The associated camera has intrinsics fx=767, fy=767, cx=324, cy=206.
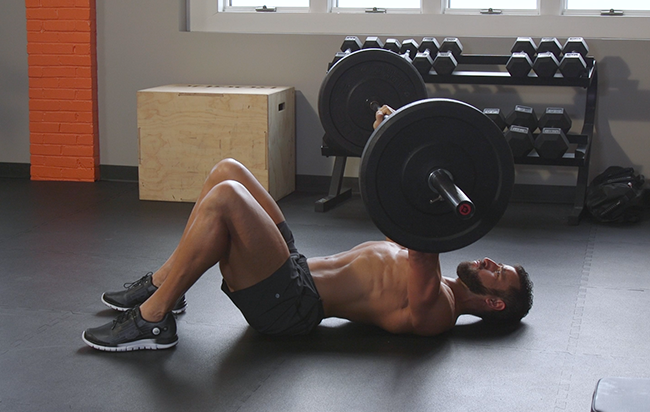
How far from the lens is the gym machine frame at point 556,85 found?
4.21 metres

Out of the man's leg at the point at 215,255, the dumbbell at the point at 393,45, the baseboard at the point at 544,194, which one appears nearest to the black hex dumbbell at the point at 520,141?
the baseboard at the point at 544,194

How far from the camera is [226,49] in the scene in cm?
502

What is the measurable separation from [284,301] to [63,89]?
3412mm

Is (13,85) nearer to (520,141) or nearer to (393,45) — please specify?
(393,45)

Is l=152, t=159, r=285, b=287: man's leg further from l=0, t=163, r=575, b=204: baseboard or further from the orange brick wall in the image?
the orange brick wall

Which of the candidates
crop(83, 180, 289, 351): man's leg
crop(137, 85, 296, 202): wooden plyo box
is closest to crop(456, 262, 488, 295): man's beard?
crop(83, 180, 289, 351): man's leg

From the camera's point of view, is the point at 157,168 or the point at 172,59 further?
the point at 172,59

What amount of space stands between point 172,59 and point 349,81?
2.45 metres

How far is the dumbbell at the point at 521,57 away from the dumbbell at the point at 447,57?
303 mm

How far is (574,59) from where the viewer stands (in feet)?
13.6

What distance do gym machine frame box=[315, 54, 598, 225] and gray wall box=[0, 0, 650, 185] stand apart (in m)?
0.19

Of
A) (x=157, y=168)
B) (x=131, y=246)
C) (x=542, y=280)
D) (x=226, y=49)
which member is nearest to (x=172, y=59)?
(x=226, y=49)

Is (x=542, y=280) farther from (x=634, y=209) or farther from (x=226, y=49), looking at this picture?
(x=226, y=49)

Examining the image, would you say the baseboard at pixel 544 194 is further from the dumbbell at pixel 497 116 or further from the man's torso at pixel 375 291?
the man's torso at pixel 375 291
